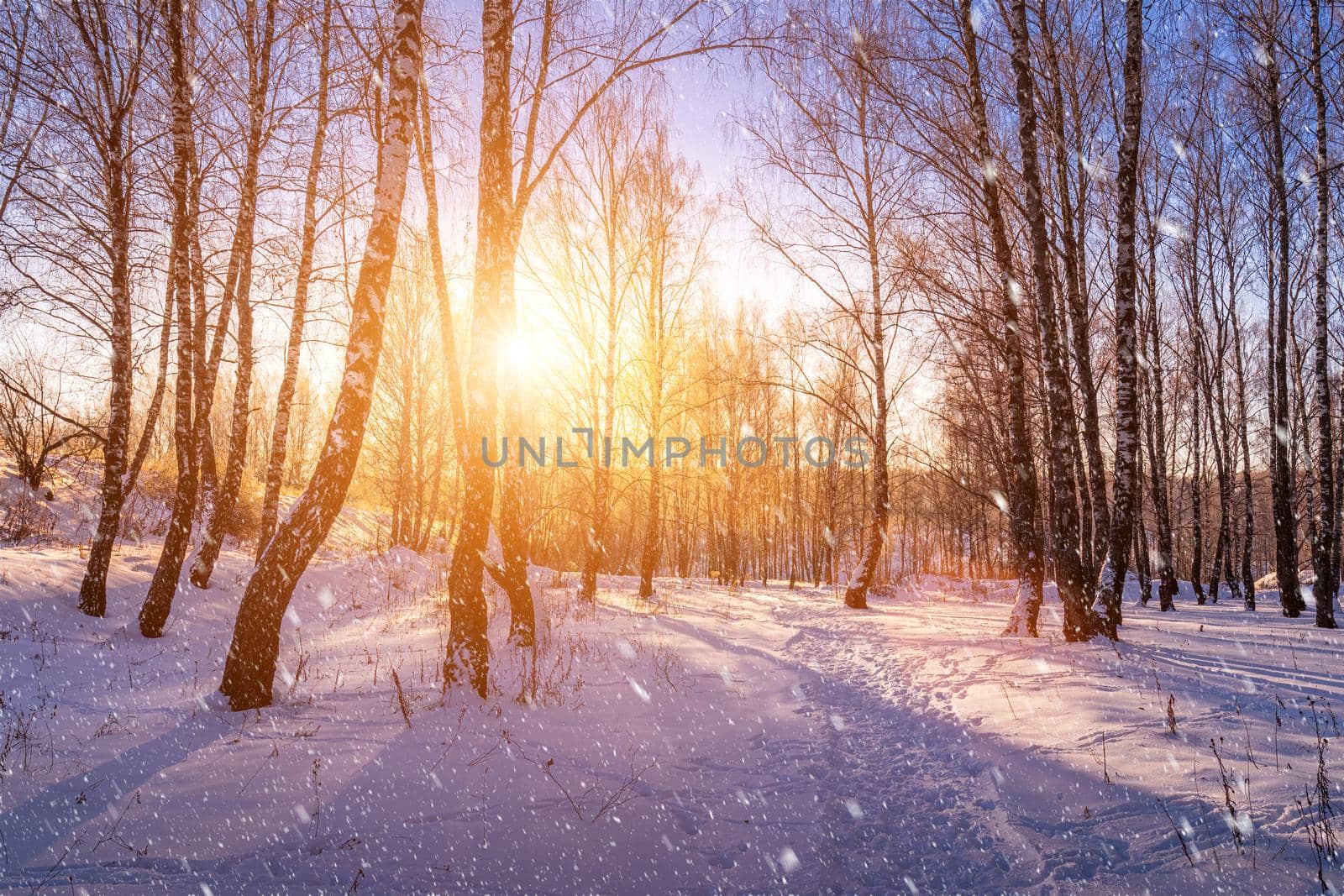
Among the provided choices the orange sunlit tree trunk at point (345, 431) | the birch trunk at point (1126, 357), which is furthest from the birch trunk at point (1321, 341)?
the orange sunlit tree trunk at point (345, 431)

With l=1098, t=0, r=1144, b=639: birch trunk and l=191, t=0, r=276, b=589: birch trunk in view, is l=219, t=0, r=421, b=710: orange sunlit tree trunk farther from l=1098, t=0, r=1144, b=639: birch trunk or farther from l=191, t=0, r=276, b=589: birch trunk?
l=1098, t=0, r=1144, b=639: birch trunk

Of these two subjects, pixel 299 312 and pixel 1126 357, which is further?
pixel 299 312

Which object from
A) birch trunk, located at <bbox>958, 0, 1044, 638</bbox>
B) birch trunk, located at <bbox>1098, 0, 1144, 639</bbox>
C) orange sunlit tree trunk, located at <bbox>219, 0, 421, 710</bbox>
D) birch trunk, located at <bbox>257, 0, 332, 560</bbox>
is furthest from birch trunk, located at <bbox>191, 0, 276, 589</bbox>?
birch trunk, located at <bbox>1098, 0, 1144, 639</bbox>

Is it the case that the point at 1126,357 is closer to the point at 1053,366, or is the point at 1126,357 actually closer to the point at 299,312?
the point at 1053,366

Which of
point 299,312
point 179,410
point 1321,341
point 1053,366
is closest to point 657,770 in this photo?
point 1053,366

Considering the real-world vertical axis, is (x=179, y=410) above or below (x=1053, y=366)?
below

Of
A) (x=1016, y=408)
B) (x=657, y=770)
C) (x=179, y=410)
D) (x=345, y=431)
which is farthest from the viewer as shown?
(x=1016, y=408)

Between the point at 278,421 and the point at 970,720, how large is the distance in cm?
1152

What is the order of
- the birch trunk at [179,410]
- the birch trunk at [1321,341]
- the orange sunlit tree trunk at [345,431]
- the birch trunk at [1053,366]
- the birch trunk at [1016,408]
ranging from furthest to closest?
the birch trunk at [1321,341]
the birch trunk at [1016,408]
the birch trunk at [1053,366]
the birch trunk at [179,410]
the orange sunlit tree trunk at [345,431]

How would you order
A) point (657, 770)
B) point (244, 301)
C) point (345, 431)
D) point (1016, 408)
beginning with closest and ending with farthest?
1. point (657, 770)
2. point (345, 431)
3. point (1016, 408)
4. point (244, 301)

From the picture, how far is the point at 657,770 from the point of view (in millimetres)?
3965

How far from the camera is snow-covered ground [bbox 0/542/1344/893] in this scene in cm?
273

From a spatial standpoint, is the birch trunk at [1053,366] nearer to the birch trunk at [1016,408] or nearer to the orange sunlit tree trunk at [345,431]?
the birch trunk at [1016,408]

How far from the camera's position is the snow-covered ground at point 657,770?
273 centimetres
